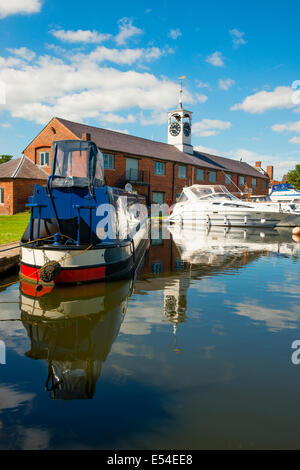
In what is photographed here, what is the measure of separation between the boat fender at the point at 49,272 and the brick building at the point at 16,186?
21.5 meters

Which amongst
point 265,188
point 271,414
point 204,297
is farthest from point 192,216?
point 265,188

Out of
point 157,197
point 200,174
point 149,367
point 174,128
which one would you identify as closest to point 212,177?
point 200,174

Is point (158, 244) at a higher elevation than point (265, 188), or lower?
lower

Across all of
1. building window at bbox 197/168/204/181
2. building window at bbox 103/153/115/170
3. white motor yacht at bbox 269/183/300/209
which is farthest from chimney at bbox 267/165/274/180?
building window at bbox 103/153/115/170

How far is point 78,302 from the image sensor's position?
24.4 ft

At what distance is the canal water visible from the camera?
326 centimetres

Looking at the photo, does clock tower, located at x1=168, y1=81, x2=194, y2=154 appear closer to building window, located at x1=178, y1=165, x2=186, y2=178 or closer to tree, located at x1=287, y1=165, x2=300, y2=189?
building window, located at x1=178, y1=165, x2=186, y2=178

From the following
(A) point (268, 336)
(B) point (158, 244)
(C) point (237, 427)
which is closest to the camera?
(C) point (237, 427)

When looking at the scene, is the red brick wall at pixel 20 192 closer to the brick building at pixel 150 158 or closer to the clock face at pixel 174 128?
the brick building at pixel 150 158

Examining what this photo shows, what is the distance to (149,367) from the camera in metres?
4.52

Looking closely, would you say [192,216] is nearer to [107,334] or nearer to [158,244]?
[158,244]

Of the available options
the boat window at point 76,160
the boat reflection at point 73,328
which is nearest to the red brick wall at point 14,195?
the boat window at point 76,160
